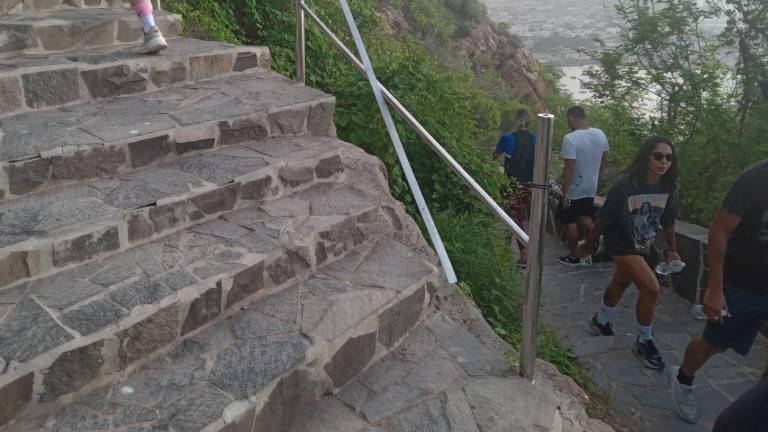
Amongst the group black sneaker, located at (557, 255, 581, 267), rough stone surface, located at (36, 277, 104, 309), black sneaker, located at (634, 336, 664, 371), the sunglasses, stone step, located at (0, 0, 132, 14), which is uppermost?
stone step, located at (0, 0, 132, 14)

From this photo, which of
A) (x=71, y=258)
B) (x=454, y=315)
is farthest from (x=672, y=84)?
(x=71, y=258)

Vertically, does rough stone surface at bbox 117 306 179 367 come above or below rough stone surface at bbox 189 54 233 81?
below

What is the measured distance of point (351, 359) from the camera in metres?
2.56

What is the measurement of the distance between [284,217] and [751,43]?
621cm

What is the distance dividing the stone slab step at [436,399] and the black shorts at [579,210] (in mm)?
3539

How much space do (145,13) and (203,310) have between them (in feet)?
7.64

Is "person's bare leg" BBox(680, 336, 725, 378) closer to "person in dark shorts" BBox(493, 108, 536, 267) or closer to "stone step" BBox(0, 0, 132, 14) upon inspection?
"person in dark shorts" BBox(493, 108, 536, 267)

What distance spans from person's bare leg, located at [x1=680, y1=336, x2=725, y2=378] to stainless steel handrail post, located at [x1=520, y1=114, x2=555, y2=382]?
4.99 ft

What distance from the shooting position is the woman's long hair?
429 centimetres

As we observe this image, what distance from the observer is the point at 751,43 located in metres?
7.01

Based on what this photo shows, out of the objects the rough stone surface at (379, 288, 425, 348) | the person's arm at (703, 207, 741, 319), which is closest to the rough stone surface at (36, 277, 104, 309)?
the rough stone surface at (379, 288, 425, 348)

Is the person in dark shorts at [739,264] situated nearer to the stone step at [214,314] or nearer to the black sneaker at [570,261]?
the stone step at [214,314]

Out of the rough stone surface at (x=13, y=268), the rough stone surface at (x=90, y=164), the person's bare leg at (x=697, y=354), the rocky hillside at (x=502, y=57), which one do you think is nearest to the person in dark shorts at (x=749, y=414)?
the person's bare leg at (x=697, y=354)

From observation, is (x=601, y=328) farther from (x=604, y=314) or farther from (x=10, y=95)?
(x=10, y=95)
